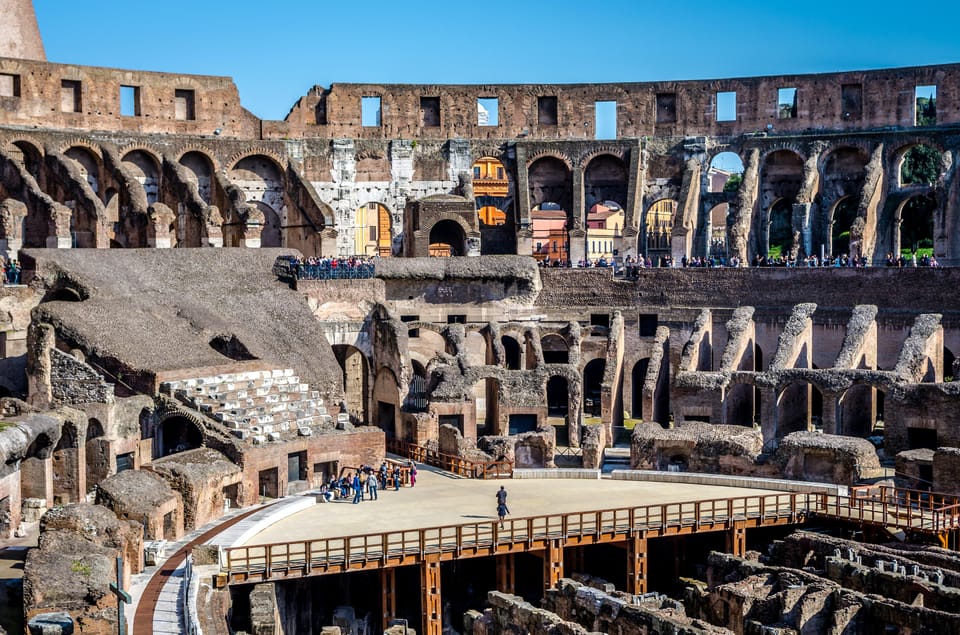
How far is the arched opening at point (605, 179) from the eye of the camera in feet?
176

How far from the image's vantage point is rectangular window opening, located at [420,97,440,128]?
53844mm

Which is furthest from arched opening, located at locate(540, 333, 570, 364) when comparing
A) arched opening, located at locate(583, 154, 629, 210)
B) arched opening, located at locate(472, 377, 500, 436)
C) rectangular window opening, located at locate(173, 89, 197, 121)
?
rectangular window opening, located at locate(173, 89, 197, 121)

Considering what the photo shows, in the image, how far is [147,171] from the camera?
50.5m

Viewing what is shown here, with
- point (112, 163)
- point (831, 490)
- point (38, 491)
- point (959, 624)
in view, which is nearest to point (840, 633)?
point (959, 624)

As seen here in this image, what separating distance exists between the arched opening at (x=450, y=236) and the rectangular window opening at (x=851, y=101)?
16025 millimetres

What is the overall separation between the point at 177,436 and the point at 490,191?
3159cm

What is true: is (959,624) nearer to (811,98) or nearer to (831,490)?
(831,490)

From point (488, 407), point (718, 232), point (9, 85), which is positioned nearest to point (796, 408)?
point (488, 407)

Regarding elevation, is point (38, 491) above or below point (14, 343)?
below

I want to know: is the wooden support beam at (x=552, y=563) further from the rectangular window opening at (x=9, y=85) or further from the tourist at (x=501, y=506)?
the rectangular window opening at (x=9, y=85)

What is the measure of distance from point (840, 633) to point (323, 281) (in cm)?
2421

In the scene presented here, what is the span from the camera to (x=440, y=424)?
40.2 m

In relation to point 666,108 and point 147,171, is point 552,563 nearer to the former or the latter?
point 147,171

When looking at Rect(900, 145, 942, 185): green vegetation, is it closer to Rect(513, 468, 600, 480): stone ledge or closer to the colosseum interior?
the colosseum interior
